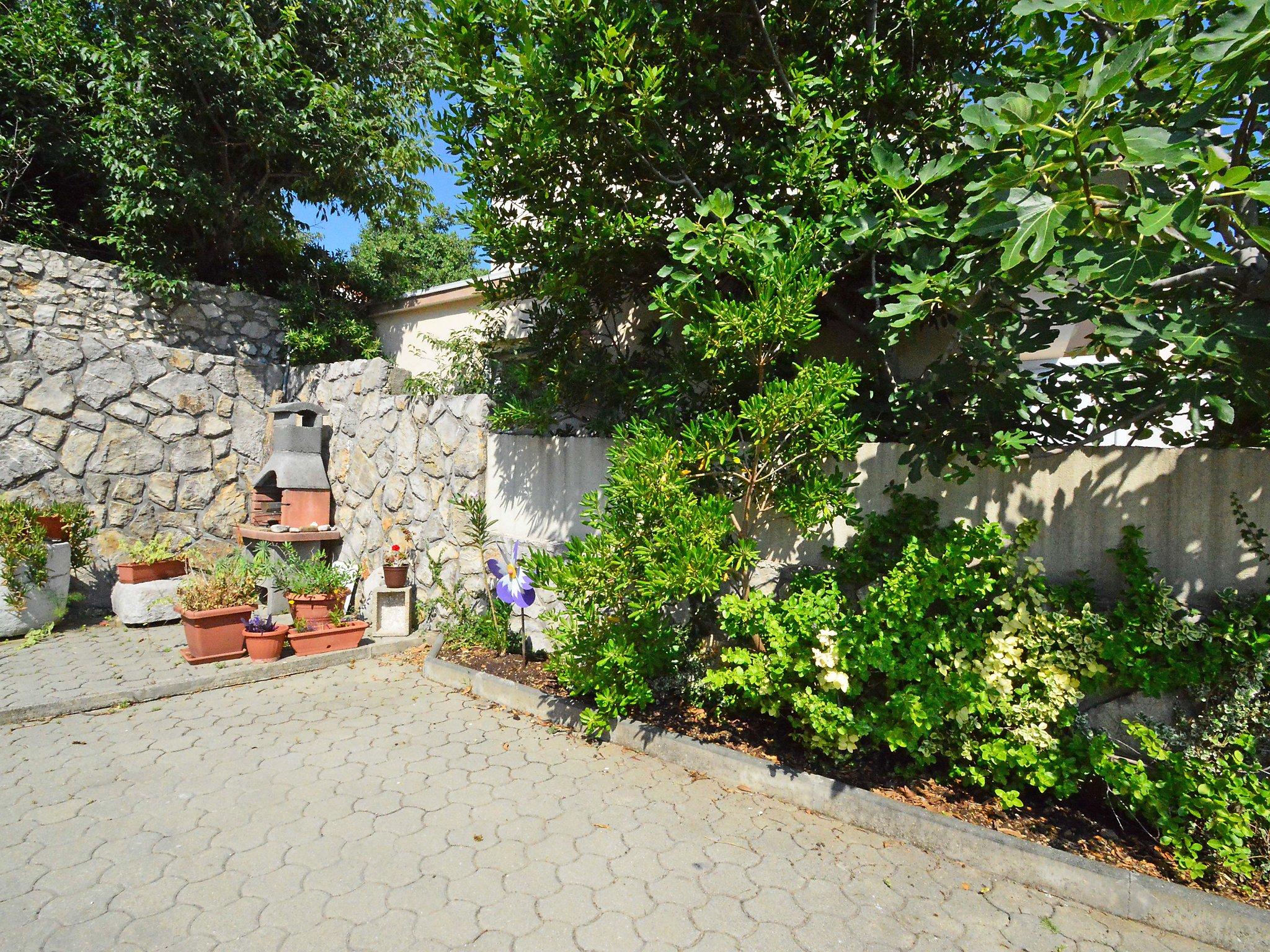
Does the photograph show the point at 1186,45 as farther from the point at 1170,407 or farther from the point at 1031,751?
the point at 1031,751

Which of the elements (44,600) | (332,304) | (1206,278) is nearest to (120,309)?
(332,304)

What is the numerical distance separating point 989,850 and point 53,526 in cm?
782

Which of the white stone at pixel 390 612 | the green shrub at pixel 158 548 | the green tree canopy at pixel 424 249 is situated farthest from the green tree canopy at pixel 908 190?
the green tree canopy at pixel 424 249

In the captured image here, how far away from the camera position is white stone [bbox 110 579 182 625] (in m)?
6.37

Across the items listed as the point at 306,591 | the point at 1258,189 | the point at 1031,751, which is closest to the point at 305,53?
the point at 306,591

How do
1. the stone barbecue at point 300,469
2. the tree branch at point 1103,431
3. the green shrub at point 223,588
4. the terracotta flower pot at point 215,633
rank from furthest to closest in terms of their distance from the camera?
1. the stone barbecue at point 300,469
2. the green shrub at point 223,588
3. the terracotta flower pot at point 215,633
4. the tree branch at point 1103,431

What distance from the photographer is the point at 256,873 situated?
2.73 meters

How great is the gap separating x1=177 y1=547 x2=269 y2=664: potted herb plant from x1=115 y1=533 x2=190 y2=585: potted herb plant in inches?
47.8

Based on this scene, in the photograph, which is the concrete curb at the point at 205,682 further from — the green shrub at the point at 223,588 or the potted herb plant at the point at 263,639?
the green shrub at the point at 223,588

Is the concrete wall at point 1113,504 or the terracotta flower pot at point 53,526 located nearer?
the concrete wall at point 1113,504

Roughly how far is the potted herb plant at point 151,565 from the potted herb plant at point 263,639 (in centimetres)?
182

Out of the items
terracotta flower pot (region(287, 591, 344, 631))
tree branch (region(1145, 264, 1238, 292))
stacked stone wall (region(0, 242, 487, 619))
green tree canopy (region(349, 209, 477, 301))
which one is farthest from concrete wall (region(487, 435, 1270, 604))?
green tree canopy (region(349, 209, 477, 301))

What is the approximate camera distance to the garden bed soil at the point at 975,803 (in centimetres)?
278

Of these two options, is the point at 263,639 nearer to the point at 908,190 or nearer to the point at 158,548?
the point at 158,548
